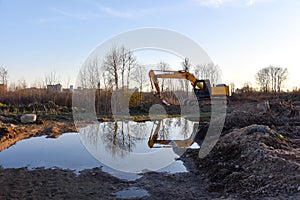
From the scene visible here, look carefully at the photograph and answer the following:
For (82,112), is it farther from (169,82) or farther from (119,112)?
(169,82)

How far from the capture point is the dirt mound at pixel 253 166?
446cm

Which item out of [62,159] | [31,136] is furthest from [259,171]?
[31,136]

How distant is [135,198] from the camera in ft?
14.9

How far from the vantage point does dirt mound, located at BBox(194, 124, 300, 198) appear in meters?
4.46

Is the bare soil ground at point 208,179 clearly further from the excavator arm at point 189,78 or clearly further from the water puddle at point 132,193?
the excavator arm at point 189,78

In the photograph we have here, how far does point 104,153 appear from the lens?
26.2 ft

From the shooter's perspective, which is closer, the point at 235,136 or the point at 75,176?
the point at 75,176

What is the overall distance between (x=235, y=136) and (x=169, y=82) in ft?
52.9

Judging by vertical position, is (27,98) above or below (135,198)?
above

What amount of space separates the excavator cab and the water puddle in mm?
16400

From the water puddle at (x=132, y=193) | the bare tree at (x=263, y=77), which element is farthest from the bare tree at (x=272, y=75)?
the water puddle at (x=132, y=193)

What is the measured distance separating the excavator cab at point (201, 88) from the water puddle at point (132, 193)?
16400mm

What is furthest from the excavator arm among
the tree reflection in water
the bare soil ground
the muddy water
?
the bare soil ground

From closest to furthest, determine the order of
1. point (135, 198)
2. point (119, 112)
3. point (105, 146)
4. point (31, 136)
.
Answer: point (135, 198)
point (105, 146)
point (31, 136)
point (119, 112)
